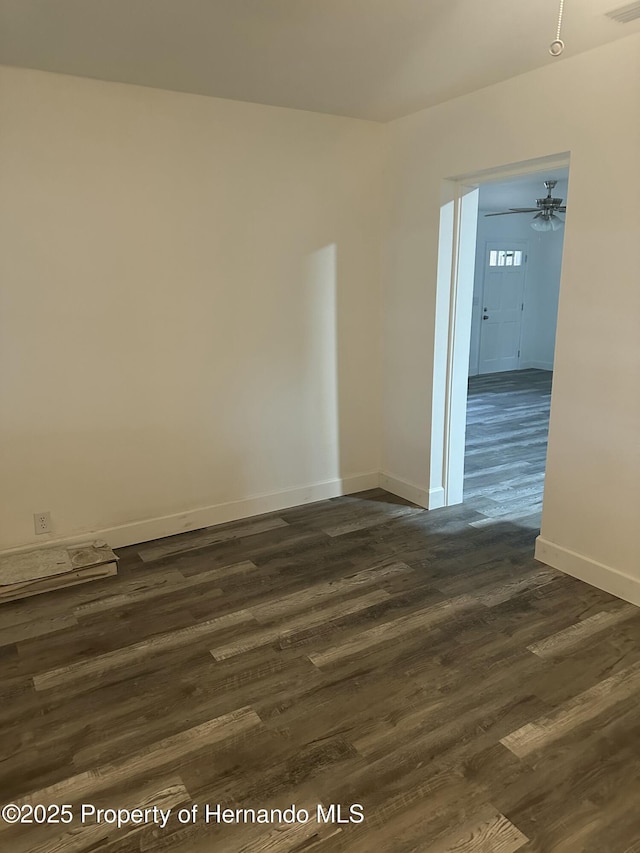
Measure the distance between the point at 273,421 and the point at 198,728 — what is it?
2.14 meters

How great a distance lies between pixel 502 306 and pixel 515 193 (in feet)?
6.28

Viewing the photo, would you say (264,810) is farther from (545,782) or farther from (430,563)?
(430,563)

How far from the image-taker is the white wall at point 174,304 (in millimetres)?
3078

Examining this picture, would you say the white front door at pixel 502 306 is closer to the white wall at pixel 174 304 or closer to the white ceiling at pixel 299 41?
the white wall at pixel 174 304

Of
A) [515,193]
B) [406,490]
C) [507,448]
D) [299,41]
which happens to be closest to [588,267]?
[299,41]

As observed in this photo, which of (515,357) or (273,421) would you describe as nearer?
(273,421)

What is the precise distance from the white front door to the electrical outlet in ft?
24.1

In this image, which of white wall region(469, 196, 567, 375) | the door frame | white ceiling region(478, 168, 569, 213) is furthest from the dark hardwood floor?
white ceiling region(478, 168, 569, 213)

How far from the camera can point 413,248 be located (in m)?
3.93

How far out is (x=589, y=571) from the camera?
122 inches

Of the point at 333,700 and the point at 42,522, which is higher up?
the point at 42,522

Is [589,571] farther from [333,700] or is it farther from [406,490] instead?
[333,700]

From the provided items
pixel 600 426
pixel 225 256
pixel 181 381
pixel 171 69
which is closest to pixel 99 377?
pixel 181 381

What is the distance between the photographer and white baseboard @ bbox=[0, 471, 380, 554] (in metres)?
3.49
